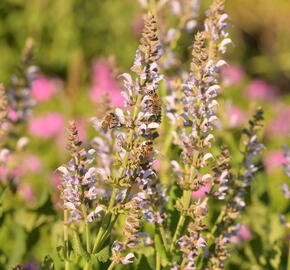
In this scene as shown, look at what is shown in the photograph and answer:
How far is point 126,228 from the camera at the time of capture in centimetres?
216

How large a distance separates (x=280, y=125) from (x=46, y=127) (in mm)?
3602

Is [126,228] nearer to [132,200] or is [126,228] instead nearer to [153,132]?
[132,200]

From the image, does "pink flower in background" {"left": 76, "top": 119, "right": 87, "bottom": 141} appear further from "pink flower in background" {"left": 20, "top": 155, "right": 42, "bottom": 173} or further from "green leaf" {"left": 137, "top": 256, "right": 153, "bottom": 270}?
"green leaf" {"left": 137, "top": 256, "right": 153, "bottom": 270}

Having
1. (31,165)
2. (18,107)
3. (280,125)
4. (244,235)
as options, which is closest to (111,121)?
(18,107)

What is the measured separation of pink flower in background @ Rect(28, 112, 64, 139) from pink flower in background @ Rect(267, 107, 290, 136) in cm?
317

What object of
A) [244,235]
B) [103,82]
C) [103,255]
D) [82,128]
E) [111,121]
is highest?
[103,82]

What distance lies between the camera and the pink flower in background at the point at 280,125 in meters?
8.78

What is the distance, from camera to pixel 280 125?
8.99 metres

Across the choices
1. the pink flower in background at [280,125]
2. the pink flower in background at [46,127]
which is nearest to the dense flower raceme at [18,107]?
the pink flower in background at [46,127]

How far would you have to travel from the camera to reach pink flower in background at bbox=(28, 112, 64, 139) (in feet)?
26.0

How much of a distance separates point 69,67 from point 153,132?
350 inches

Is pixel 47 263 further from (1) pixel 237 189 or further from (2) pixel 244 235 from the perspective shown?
Result: (2) pixel 244 235

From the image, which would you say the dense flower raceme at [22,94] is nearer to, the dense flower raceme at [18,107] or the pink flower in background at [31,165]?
the dense flower raceme at [18,107]

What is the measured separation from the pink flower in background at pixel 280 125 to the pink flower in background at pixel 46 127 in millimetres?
3171
